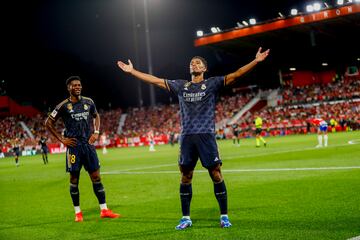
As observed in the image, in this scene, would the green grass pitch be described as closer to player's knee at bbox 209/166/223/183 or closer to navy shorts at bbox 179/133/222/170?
player's knee at bbox 209/166/223/183

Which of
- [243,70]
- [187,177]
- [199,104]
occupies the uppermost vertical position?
[243,70]

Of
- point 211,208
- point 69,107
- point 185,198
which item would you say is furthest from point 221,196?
point 69,107

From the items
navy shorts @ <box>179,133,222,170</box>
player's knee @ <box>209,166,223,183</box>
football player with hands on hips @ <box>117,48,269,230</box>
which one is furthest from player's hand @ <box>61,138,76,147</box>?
player's knee @ <box>209,166,223,183</box>

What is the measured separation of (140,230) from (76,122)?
2.66 metres

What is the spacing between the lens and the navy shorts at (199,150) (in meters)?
7.40

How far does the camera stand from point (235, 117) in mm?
60469

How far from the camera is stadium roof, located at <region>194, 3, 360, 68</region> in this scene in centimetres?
4541

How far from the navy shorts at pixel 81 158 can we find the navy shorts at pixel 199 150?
91.4 inches

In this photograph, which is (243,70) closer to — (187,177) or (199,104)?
(199,104)

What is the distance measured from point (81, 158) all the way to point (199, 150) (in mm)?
2775

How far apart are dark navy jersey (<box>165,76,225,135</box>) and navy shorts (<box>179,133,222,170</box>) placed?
0.09 meters

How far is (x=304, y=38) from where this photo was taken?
52281mm

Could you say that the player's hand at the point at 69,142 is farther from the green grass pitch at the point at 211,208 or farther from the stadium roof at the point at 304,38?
the stadium roof at the point at 304,38

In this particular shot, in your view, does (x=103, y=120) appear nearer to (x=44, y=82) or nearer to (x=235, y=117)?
(x=44, y=82)
